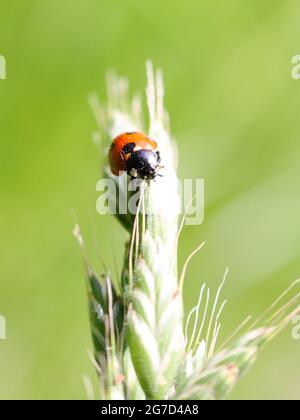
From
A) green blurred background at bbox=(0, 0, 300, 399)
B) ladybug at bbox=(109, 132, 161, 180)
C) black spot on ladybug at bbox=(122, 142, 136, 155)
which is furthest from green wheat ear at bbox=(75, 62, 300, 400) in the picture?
green blurred background at bbox=(0, 0, 300, 399)

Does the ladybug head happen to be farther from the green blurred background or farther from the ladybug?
the green blurred background

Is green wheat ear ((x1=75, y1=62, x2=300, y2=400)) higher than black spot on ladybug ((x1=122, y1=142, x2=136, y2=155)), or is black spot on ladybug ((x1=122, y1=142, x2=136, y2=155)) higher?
black spot on ladybug ((x1=122, y1=142, x2=136, y2=155))

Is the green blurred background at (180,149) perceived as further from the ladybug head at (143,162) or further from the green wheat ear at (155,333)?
the green wheat ear at (155,333)

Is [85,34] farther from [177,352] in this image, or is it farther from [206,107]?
[177,352]

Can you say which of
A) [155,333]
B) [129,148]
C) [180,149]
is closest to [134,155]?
[129,148]

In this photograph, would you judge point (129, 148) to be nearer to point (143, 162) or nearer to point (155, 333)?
point (143, 162)

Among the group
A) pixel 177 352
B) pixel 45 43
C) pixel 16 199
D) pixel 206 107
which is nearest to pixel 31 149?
pixel 16 199

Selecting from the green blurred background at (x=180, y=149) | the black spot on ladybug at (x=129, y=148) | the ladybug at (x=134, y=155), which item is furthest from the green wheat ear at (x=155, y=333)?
the green blurred background at (x=180, y=149)

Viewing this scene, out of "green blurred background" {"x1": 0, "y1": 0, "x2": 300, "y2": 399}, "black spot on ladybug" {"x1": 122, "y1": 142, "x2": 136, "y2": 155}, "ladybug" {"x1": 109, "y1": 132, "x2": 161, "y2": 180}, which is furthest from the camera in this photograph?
"green blurred background" {"x1": 0, "y1": 0, "x2": 300, "y2": 399}
